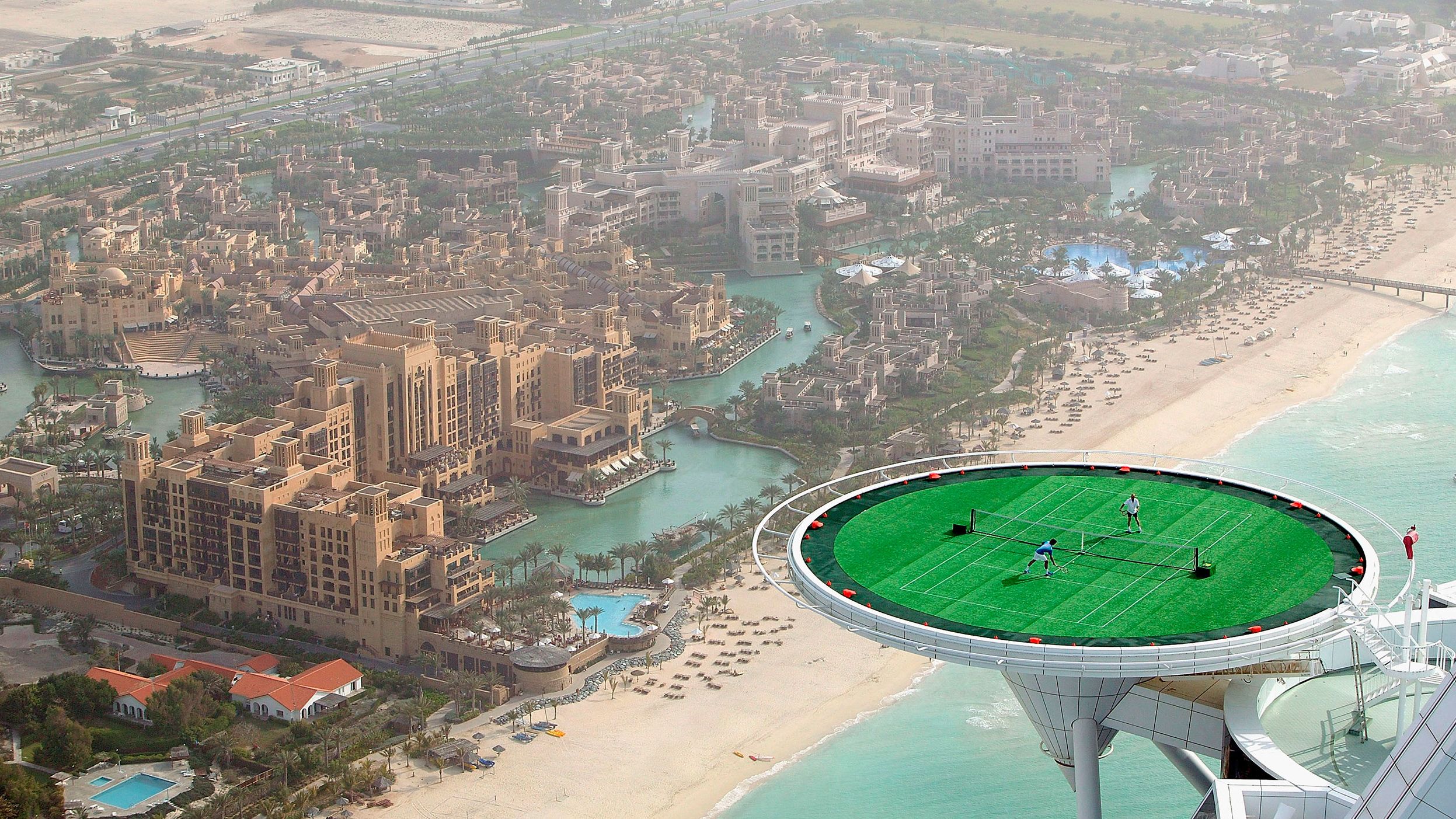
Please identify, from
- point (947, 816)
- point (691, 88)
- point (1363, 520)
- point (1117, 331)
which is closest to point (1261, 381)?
point (1117, 331)

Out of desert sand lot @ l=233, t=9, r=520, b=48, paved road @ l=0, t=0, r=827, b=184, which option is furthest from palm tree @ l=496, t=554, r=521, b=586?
desert sand lot @ l=233, t=9, r=520, b=48

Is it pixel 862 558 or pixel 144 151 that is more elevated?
pixel 862 558

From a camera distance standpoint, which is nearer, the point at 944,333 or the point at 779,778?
the point at 779,778

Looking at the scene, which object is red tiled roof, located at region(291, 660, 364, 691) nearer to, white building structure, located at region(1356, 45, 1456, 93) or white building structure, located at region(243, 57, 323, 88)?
white building structure, located at region(243, 57, 323, 88)

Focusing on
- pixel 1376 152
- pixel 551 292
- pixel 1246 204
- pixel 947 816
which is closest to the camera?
pixel 947 816

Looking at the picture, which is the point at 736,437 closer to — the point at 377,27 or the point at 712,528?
the point at 712,528

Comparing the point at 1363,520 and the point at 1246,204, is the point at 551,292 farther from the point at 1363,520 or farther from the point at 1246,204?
the point at 1246,204
